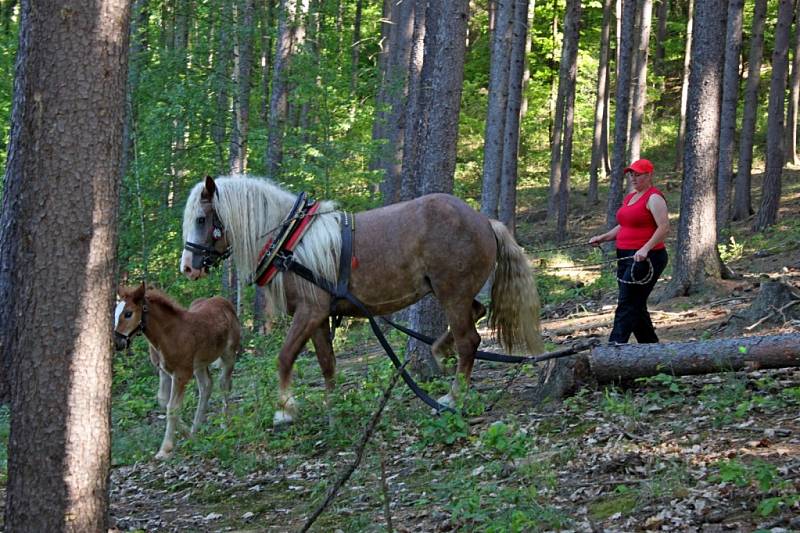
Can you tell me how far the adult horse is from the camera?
8.35 metres

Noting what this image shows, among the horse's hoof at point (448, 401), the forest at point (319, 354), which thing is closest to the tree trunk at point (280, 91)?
the forest at point (319, 354)

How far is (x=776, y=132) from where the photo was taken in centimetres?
2264

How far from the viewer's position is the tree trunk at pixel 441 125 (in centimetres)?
957

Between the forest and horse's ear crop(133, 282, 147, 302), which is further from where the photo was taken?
horse's ear crop(133, 282, 147, 302)

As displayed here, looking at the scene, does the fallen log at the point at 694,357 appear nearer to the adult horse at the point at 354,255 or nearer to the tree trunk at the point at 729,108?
the adult horse at the point at 354,255

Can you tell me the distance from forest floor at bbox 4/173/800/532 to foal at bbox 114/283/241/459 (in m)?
0.46

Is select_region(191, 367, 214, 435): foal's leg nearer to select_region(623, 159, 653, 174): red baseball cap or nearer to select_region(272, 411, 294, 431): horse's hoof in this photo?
select_region(272, 411, 294, 431): horse's hoof

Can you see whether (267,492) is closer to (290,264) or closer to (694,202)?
(290,264)

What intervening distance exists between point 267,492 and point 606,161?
30908mm

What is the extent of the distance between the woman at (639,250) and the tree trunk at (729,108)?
44.3ft

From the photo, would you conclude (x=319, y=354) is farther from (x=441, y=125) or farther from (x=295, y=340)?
(x=441, y=125)

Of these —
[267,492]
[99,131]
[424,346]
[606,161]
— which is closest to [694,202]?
[424,346]

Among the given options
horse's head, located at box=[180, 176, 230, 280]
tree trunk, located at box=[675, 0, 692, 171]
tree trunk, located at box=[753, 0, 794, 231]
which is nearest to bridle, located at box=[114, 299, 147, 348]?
horse's head, located at box=[180, 176, 230, 280]

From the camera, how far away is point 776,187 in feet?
73.2
